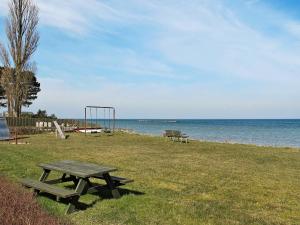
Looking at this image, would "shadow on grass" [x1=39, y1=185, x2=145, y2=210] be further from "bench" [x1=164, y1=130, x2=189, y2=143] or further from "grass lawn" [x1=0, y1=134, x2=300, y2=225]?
"bench" [x1=164, y1=130, x2=189, y2=143]

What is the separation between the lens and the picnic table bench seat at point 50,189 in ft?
23.7

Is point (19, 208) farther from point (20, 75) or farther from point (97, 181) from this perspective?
point (20, 75)

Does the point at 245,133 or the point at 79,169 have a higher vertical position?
the point at 79,169

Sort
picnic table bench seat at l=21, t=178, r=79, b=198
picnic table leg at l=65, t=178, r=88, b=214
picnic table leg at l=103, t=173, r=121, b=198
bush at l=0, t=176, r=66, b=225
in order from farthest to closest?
picnic table leg at l=103, t=173, r=121, b=198
picnic table leg at l=65, t=178, r=88, b=214
picnic table bench seat at l=21, t=178, r=79, b=198
bush at l=0, t=176, r=66, b=225

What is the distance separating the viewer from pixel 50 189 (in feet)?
25.3

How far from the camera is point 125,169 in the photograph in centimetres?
1295

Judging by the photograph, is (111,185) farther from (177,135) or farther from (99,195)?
(177,135)

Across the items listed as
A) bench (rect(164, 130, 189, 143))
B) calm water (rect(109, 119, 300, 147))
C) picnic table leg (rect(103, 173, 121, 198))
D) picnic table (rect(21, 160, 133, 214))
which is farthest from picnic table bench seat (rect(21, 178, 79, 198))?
calm water (rect(109, 119, 300, 147))

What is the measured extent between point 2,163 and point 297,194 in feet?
29.9

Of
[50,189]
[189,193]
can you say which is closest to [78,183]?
[50,189]

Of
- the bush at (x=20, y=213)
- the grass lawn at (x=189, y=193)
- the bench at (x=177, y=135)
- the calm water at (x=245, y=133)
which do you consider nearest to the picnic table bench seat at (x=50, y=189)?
the grass lawn at (x=189, y=193)

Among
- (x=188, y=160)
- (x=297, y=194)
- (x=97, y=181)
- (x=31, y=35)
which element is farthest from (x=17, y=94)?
(x=297, y=194)

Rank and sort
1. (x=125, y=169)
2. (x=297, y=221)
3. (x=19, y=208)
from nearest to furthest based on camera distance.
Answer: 1. (x=19, y=208)
2. (x=297, y=221)
3. (x=125, y=169)

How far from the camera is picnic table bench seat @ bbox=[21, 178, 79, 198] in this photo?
7230mm
